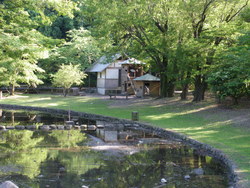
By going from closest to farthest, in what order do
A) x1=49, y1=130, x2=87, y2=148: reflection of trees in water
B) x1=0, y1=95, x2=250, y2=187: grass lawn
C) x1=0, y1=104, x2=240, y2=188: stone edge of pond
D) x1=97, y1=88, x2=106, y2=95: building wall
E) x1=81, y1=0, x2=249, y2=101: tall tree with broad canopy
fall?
x1=0, y1=104, x2=240, y2=188: stone edge of pond → x1=0, y1=95, x2=250, y2=187: grass lawn → x1=49, y1=130, x2=87, y2=148: reflection of trees in water → x1=81, y1=0, x2=249, y2=101: tall tree with broad canopy → x1=97, y1=88, x2=106, y2=95: building wall

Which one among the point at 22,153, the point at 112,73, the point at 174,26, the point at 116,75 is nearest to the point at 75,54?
the point at 112,73

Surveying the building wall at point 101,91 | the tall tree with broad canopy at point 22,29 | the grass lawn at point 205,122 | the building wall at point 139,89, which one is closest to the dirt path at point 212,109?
the grass lawn at point 205,122

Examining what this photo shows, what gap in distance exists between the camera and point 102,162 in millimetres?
12203

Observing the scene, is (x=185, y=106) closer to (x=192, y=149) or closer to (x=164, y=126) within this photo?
(x=164, y=126)

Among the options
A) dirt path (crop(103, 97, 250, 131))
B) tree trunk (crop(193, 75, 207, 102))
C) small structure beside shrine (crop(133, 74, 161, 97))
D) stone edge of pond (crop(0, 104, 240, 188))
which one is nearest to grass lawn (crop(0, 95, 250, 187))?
dirt path (crop(103, 97, 250, 131))

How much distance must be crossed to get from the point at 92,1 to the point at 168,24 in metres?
6.92

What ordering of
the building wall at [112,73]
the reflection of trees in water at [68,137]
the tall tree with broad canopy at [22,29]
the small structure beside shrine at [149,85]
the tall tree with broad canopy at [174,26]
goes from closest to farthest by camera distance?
the tall tree with broad canopy at [22,29], the reflection of trees in water at [68,137], the tall tree with broad canopy at [174,26], the small structure beside shrine at [149,85], the building wall at [112,73]

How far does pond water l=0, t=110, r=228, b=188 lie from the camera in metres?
10.1

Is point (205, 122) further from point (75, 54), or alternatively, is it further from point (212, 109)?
point (75, 54)

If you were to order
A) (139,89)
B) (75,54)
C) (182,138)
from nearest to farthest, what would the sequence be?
(182,138) → (139,89) → (75,54)

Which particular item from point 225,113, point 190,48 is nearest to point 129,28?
point 190,48

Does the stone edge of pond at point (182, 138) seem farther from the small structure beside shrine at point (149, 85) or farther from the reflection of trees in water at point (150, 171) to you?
the small structure beside shrine at point (149, 85)

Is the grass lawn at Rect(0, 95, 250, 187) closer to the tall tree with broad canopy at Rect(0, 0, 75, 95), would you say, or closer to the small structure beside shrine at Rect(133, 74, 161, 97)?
the small structure beside shrine at Rect(133, 74, 161, 97)

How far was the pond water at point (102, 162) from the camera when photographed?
10.1 meters
